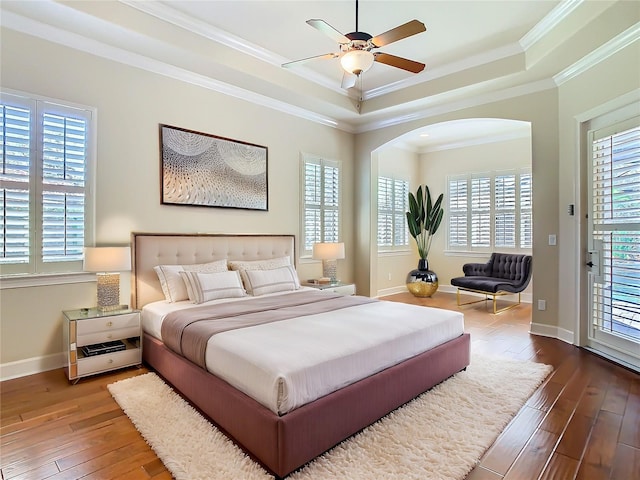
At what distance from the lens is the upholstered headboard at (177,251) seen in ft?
11.9

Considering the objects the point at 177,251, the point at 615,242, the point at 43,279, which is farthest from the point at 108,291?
the point at 615,242

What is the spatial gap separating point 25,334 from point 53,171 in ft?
4.80

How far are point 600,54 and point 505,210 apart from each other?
12.2 ft

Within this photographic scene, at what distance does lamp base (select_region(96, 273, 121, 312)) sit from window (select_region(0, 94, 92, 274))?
0.31 metres

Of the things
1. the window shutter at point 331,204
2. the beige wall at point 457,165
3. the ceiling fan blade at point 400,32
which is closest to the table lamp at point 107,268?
the ceiling fan blade at point 400,32

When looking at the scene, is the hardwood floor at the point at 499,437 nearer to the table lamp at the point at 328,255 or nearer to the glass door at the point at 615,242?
the glass door at the point at 615,242

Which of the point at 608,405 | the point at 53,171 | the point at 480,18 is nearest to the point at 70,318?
the point at 53,171

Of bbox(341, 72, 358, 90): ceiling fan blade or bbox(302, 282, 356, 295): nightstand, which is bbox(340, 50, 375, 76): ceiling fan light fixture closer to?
bbox(341, 72, 358, 90): ceiling fan blade

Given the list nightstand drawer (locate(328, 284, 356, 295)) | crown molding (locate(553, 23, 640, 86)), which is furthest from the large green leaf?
crown molding (locate(553, 23, 640, 86))

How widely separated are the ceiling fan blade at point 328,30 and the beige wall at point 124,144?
2.15m

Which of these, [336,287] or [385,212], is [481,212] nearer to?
[385,212]

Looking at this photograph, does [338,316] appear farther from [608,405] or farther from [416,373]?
[608,405]

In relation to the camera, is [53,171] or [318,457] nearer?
[318,457]

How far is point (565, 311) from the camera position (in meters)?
4.02
